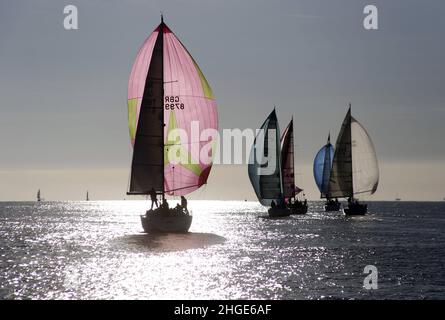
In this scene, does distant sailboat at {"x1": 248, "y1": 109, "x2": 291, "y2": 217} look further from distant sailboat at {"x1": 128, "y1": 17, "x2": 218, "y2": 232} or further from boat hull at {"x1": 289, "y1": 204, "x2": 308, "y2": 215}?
distant sailboat at {"x1": 128, "y1": 17, "x2": 218, "y2": 232}

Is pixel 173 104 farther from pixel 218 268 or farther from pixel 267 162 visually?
pixel 267 162

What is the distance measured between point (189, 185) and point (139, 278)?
23032 mm

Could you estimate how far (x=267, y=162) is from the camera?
90750mm

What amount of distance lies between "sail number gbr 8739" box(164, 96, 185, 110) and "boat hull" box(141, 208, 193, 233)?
8.99m

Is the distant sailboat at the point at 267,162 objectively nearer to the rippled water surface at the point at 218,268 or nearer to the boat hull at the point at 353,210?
the boat hull at the point at 353,210

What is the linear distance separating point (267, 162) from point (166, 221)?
39247mm

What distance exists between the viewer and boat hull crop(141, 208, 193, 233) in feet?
175

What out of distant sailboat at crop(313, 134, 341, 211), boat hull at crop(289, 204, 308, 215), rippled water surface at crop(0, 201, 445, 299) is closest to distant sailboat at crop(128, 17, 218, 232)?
rippled water surface at crop(0, 201, 445, 299)

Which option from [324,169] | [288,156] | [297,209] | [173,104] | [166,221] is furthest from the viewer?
[324,169]

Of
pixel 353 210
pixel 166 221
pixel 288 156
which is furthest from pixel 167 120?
pixel 353 210

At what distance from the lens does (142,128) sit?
179 feet

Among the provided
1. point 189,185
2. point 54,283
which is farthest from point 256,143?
point 54,283

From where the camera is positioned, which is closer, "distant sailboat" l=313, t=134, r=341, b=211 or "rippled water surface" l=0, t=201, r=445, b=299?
"rippled water surface" l=0, t=201, r=445, b=299

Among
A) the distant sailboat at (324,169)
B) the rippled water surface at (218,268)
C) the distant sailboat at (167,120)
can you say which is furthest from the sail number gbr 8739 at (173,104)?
the distant sailboat at (324,169)
